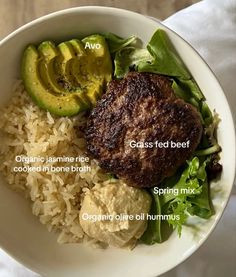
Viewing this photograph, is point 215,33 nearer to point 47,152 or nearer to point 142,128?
point 142,128

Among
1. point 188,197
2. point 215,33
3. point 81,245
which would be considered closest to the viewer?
point 188,197

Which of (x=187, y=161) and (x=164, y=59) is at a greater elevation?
(x=164, y=59)

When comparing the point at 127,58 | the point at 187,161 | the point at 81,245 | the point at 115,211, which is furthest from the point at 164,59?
the point at 81,245

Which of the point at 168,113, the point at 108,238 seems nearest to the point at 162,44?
the point at 168,113

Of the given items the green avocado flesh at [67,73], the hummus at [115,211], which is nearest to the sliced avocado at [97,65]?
the green avocado flesh at [67,73]

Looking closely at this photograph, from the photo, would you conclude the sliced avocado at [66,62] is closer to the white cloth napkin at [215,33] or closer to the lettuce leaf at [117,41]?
the lettuce leaf at [117,41]

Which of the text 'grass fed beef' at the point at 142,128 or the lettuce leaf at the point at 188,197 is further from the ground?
the text 'grass fed beef' at the point at 142,128

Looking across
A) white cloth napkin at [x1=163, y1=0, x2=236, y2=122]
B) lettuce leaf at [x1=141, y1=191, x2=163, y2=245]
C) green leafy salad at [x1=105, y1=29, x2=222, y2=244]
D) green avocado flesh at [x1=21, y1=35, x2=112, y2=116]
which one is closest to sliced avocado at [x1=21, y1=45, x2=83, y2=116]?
green avocado flesh at [x1=21, y1=35, x2=112, y2=116]
